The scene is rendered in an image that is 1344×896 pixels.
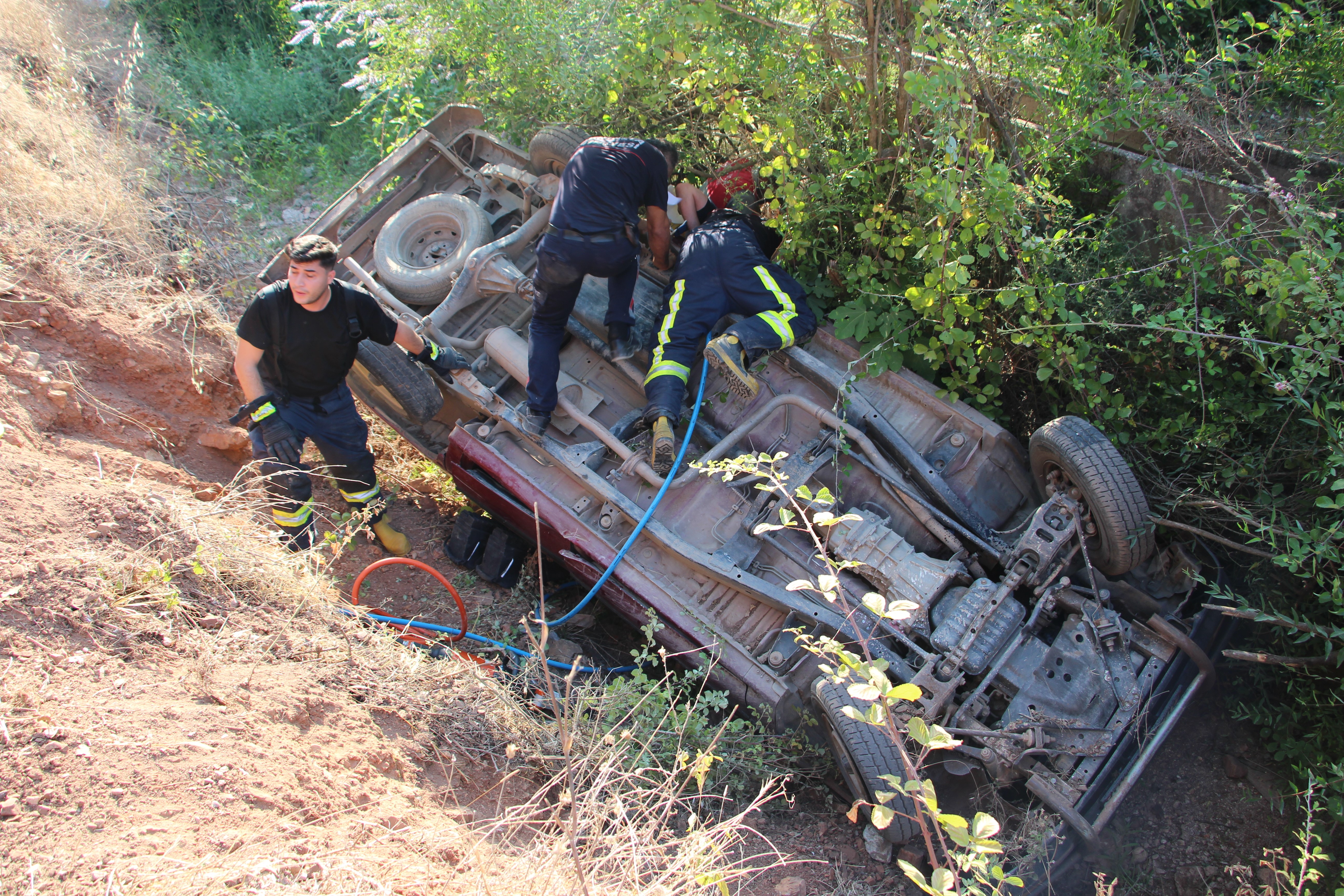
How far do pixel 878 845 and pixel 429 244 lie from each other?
449cm

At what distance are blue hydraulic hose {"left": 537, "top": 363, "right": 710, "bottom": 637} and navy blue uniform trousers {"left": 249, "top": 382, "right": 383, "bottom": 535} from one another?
118cm

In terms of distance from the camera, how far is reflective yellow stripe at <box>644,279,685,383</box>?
443 cm

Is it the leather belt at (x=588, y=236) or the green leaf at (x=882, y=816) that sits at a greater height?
the leather belt at (x=588, y=236)

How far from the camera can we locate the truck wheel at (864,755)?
3.25 meters

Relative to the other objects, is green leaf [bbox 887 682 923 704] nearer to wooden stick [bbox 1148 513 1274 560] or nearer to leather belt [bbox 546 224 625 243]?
wooden stick [bbox 1148 513 1274 560]

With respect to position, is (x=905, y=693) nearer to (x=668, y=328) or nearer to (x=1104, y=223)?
(x=668, y=328)

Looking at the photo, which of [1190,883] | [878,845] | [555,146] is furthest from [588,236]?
[1190,883]

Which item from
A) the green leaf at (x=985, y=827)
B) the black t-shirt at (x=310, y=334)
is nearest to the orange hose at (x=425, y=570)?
the black t-shirt at (x=310, y=334)

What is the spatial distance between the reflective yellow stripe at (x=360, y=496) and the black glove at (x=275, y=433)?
51 cm

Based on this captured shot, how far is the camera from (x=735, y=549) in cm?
410

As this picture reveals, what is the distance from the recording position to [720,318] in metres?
4.50

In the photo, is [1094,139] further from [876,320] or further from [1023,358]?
[876,320]

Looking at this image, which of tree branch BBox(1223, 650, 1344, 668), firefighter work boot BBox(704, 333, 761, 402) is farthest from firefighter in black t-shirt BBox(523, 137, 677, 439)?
tree branch BBox(1223, 650, 1344, 668)

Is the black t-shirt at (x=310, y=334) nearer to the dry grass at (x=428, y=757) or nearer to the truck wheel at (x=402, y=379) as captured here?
the truck wheel at (x=402, y=379)
